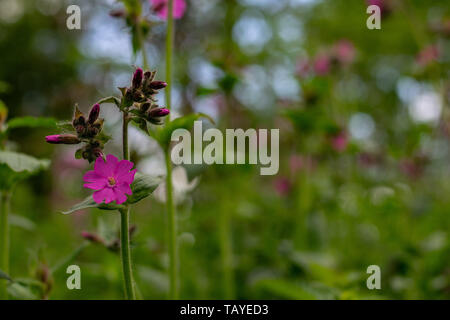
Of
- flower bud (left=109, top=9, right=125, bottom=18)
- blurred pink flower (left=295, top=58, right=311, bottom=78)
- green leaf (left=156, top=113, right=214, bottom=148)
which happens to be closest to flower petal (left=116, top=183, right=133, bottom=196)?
green leaf (left=156, top=113, right=214, bottom=148)

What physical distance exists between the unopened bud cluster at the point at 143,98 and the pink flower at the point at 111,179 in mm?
83

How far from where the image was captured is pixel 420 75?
1858mm

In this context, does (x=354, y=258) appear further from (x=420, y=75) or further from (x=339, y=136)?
(x=420, y=75)

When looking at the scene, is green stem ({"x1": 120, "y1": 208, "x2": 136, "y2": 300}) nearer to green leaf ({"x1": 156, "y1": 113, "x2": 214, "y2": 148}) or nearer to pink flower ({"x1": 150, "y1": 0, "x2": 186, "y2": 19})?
green leaf ({"x1": 156, "y1": 113, "x2": 214, "y2": 148})

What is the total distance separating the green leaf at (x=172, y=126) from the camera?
873 millimetres

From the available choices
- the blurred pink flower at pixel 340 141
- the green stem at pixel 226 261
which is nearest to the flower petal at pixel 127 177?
the green stem at pixel 226 261

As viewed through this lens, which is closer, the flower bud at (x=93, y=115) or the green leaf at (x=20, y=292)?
the flower bud at (x=93, y=115)

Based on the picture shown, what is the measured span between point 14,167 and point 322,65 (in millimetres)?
1348

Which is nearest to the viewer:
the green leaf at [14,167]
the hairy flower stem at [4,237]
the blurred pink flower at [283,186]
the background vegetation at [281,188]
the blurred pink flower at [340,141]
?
the green leaf at [14,167]

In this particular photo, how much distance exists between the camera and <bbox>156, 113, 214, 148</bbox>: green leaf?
87 cm

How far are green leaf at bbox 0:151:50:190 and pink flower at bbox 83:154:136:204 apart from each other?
7.7 inches

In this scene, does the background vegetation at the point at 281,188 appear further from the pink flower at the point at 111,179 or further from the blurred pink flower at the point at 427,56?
the pink flower at the point at 111,179
